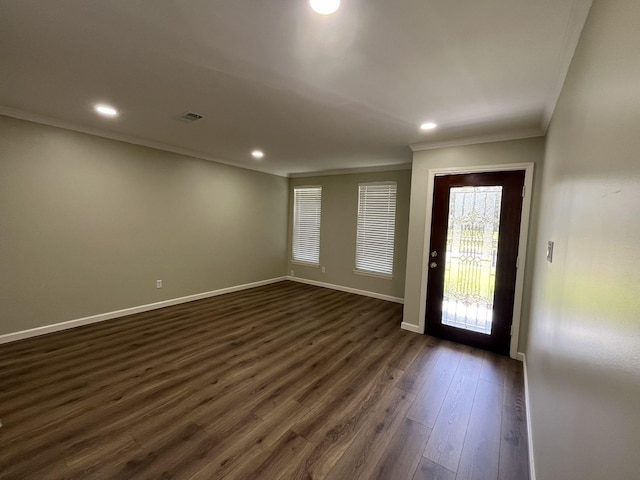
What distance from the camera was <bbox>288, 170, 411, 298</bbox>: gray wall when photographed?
496 cm

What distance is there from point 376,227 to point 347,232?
66 centimetres

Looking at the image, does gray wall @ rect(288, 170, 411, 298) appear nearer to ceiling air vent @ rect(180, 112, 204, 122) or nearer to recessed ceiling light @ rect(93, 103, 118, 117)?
ceiling air vent @ rect(180, 112, 204, 122)

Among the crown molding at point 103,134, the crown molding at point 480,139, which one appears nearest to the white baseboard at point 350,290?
the crown molding at point 480,139

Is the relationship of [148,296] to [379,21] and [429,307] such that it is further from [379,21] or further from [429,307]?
[379,21]

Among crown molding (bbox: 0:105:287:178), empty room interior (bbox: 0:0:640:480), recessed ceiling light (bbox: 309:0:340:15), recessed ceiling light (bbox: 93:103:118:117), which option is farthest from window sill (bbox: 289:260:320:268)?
recessed ceiling light (bbox: 309:0:340:15)

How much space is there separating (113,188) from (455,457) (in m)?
4.73

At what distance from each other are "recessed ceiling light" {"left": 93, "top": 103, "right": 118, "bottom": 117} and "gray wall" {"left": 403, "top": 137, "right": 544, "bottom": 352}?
356cm

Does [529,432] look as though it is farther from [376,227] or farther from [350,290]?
[350,290]

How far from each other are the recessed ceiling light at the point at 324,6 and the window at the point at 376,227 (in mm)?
3882

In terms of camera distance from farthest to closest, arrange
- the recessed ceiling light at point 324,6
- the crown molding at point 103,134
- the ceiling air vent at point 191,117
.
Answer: the crown molding at point 103,134 < the ceiling air vent at point 191,117 < the recessed ceiling light at point 324,6

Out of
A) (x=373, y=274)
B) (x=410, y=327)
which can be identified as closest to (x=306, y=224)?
(x=373, y=274)

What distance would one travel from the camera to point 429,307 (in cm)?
362

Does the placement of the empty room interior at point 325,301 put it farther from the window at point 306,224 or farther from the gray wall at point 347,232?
the window at point 306,224

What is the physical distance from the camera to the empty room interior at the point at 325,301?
109 centimetres
